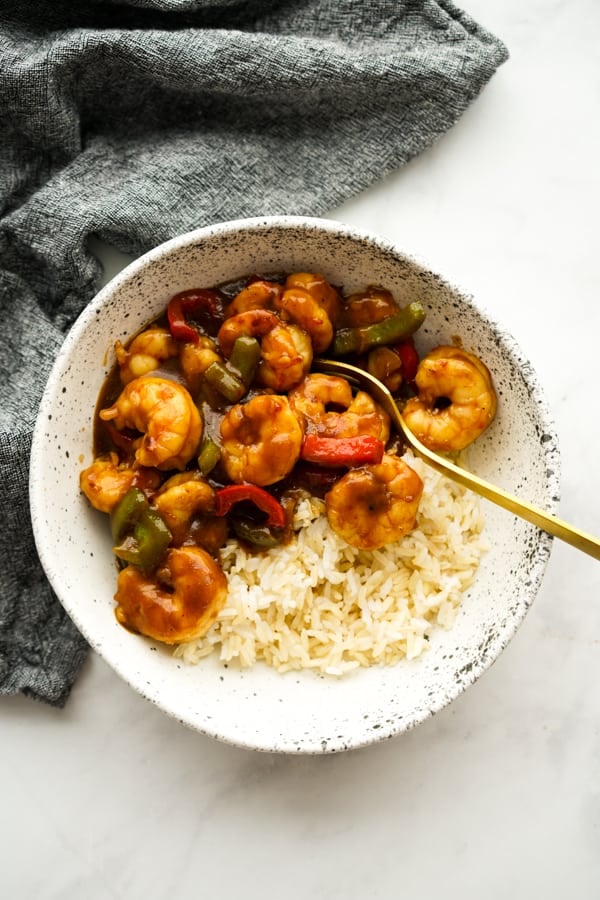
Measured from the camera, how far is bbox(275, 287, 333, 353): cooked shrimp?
8.82ft

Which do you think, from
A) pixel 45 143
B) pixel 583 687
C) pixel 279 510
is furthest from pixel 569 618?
pixel 45 143

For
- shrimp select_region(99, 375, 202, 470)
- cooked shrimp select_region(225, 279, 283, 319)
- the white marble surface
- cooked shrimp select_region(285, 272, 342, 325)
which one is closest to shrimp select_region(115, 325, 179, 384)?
shrimp select_region(99, 375, 202, 470)

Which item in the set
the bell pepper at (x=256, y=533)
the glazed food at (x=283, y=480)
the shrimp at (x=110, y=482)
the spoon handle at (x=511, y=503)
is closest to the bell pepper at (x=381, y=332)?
the glazed food at (x=283, y=480)

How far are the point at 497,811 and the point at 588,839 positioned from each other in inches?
14.4

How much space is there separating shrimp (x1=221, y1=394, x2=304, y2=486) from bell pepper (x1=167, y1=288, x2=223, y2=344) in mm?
378

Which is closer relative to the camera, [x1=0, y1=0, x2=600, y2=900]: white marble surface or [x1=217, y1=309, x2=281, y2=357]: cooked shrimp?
[x1=217, y1=309, x2=281, y2=357]: cooked shrimp

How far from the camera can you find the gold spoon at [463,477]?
2.41m

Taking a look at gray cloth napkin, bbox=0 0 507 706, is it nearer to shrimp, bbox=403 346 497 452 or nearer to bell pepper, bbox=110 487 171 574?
bell pepper, bbox=110 487 171 574

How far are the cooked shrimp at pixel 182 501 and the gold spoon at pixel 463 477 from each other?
1.94 feet

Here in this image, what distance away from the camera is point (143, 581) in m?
2.63

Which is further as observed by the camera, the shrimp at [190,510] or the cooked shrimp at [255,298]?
the cooked shrimp at [255,298]

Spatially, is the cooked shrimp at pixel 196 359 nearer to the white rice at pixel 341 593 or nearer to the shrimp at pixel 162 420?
the shrimp at pixel 162 420

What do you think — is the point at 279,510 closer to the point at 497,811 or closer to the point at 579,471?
the point at 579,471

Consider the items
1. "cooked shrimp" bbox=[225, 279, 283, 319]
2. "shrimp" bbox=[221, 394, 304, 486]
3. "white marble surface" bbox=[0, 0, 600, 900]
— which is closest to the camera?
"shrimp" bbox=[221, 394, 304, 486]
